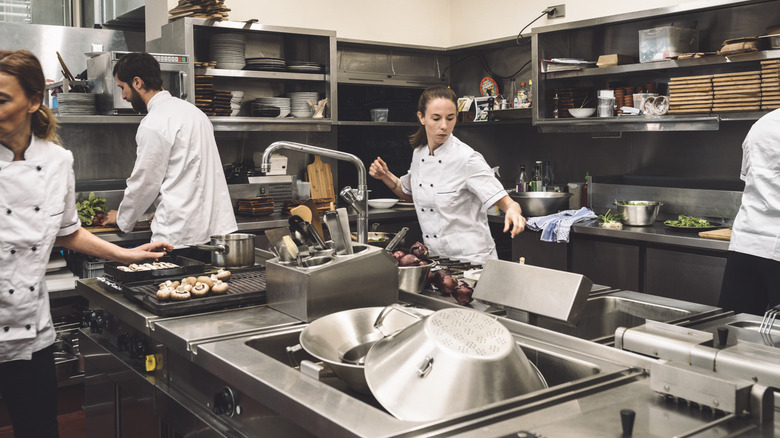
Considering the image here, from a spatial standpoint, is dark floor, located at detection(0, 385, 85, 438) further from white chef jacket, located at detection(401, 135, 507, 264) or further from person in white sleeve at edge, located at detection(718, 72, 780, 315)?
person in white sleeve at edge, located at detection(718, 72, 780, 315)

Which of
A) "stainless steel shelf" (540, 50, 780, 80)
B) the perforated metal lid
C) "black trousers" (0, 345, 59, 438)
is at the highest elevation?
"stainless steel shelf" (540, 50, 780, 80)

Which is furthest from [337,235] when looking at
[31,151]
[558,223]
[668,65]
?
[668,65]

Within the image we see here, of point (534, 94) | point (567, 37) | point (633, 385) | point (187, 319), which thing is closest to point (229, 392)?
point (187, 319)

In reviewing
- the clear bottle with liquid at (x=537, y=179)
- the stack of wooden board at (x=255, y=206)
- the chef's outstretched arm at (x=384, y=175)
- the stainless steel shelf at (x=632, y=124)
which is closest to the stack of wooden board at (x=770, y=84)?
the stainless steel shelf at (x=632, y=124)

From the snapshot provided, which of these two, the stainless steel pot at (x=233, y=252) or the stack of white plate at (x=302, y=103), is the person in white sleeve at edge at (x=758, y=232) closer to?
the stainless steel pot at (x=233, y=252)

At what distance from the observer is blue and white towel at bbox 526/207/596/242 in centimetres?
493

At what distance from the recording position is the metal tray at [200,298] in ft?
7.73

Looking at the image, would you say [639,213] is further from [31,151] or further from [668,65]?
[31,151]

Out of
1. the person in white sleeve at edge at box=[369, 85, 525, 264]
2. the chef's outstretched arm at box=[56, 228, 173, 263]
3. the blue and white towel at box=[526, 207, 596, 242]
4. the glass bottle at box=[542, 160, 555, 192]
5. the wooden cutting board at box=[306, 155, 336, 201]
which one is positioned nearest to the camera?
the chef's outstretched arm at box=[56, 228, 173, 263]

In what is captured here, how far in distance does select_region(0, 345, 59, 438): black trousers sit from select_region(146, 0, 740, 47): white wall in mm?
3610

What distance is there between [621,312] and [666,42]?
287 cm

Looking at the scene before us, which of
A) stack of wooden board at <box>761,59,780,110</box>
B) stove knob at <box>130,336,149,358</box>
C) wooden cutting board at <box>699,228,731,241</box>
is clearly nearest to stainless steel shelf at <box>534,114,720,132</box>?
stack of wooden board at <box>761,59,780,110</box>

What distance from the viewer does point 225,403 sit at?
1.87 meters

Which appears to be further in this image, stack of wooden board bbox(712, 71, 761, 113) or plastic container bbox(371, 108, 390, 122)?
plastic container bbox(371, 108, 390, 122)
